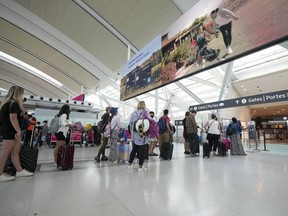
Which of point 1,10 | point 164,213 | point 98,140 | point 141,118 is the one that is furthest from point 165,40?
point 1,10

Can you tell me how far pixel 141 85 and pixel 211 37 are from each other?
10.9ft

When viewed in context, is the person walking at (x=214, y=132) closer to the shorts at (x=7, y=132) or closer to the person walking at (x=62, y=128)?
the person walking at (x=62, y=128)

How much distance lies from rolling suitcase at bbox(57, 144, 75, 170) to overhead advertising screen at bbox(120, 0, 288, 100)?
363cm

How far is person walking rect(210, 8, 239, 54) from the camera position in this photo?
3.71 metres

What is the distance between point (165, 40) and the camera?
588 cm

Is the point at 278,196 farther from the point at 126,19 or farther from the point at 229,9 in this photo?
the point at 126,19

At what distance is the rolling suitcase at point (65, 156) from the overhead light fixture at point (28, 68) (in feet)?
59.5

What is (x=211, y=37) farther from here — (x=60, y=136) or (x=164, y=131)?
(x=60, y=136)

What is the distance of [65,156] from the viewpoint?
3.07m

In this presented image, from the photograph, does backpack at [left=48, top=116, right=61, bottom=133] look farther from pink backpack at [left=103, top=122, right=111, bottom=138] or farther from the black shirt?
pink backpack at [left=103, top=122, right=111, bottom=138]

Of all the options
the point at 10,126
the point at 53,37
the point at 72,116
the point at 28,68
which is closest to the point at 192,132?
the point at 10,126

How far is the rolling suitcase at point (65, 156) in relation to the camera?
121 inches

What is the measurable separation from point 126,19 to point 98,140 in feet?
22.5

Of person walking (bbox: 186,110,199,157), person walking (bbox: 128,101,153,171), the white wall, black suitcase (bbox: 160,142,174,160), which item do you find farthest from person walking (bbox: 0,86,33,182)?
the white wall
